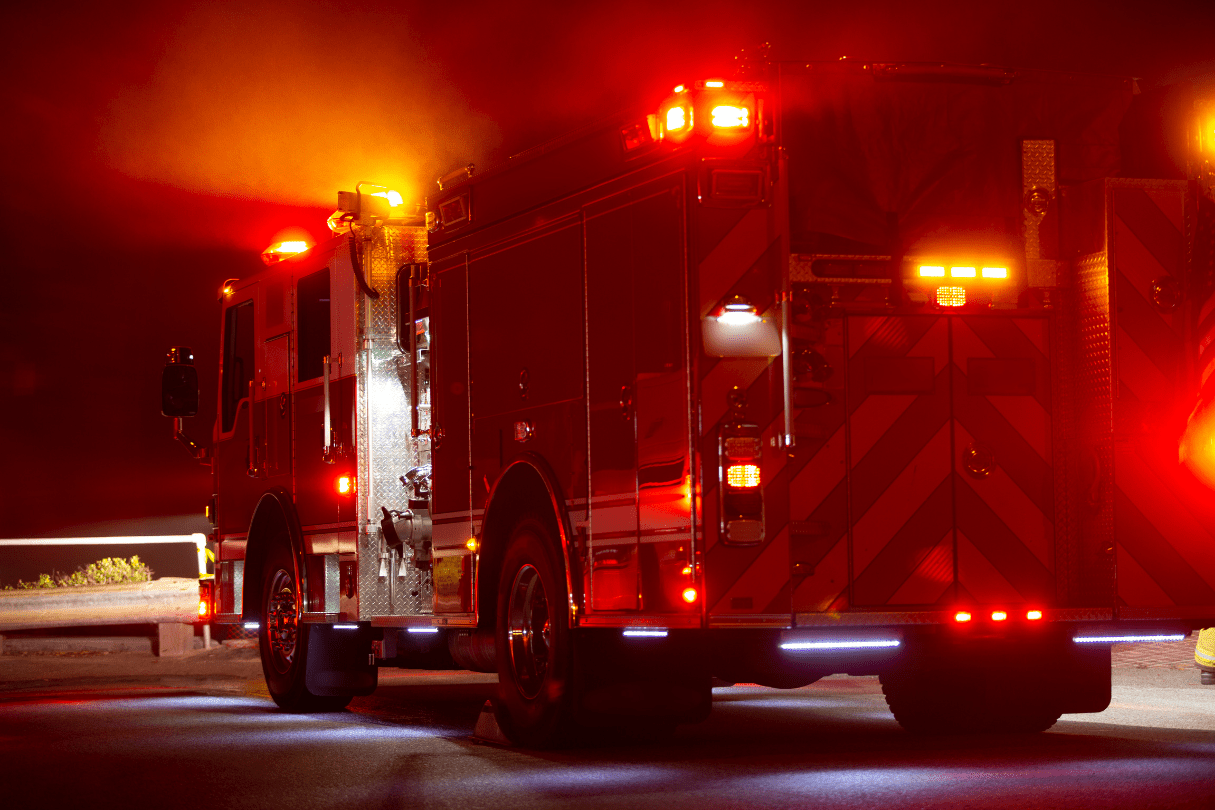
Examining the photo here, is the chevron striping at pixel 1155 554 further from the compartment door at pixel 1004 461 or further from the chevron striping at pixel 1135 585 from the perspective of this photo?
the compartment door at pixel 1004 461

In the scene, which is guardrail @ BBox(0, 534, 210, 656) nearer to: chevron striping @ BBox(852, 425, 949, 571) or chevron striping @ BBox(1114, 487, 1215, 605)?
chevron striping @ BBox(852, 425, 949, 571)

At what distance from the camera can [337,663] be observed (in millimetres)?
10703

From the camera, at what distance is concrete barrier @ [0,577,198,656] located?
741 inches

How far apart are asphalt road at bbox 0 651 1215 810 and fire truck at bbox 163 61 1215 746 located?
1.43 ft

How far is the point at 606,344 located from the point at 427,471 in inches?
109

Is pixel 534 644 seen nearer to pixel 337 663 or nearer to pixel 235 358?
pixel 337 663

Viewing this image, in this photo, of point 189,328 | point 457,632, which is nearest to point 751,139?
point 457,632

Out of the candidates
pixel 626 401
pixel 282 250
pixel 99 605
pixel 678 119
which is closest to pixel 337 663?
pixel 282 250

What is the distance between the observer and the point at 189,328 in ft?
103

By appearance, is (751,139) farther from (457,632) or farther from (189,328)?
(189,328)

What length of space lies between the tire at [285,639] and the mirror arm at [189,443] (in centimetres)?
126

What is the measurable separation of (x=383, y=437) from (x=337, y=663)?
1.63 m

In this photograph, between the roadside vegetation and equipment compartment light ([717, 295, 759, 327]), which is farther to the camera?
the roadside vegetation

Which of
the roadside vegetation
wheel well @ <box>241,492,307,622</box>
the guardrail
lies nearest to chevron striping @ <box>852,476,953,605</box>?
wheel well @ <box>241,492,307,622</box>
